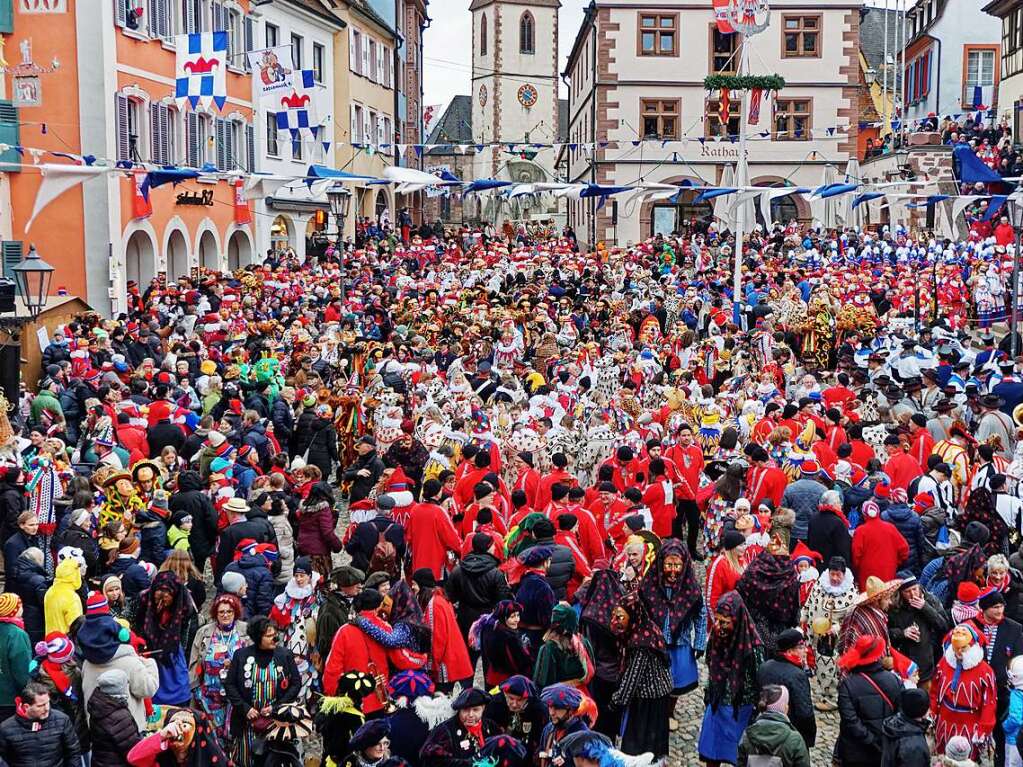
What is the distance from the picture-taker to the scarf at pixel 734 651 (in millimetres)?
7422

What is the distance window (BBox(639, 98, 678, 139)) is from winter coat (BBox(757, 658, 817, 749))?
41056mm

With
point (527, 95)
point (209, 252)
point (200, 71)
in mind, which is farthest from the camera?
point (527, 95)

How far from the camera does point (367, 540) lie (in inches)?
376

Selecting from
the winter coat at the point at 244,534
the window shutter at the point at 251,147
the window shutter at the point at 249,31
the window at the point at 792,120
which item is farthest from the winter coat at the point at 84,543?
the window at the point at 792,120

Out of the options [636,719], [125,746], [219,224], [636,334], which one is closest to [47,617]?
[125,746]

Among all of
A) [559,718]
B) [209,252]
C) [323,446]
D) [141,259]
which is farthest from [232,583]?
[209,252]

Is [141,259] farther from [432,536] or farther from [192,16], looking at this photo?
[432,536]

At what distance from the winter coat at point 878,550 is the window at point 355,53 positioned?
3649 cm

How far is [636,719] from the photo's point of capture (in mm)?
7660

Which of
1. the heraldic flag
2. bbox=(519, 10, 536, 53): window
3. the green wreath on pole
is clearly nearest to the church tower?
bbox=(519, 10, 536, 53): window

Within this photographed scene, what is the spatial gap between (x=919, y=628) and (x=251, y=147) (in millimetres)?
28374

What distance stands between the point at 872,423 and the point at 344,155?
32387mm

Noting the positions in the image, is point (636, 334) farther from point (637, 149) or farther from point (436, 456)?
point (637, 149)

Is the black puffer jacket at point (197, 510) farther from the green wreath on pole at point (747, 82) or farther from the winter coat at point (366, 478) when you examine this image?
the green wreath on pole at point (747, 82)
